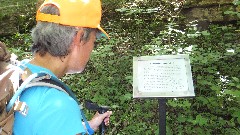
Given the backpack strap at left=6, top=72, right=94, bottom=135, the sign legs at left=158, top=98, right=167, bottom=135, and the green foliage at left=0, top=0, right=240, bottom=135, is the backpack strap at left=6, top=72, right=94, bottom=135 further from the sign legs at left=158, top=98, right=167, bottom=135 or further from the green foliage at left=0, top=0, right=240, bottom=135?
the green foliage at left=0, top=0, right=240, bottom=135

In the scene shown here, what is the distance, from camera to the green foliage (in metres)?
4.24

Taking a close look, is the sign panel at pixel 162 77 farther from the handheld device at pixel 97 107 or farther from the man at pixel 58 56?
the man at pixel 58 56

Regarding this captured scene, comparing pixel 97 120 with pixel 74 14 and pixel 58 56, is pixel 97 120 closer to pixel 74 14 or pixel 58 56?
pixel 58 56

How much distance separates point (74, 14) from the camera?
1.63m

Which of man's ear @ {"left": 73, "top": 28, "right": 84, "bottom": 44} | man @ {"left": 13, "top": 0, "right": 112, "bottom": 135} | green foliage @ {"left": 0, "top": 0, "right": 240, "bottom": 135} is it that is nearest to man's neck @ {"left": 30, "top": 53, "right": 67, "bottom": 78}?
man @ {"left": 13, "top": 0, "right": 112, "bottom": 135}

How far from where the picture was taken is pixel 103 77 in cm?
545

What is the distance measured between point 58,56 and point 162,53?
3814 millimetres

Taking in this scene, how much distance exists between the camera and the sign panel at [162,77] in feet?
10.5

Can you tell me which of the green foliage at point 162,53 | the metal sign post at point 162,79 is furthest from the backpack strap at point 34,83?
the green foliage at point 162,53

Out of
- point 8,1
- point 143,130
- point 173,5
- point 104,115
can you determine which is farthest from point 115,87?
point 8,1

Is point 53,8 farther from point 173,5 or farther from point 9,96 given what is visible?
point 173,5

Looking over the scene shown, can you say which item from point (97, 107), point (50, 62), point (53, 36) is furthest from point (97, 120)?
point (53, 36)

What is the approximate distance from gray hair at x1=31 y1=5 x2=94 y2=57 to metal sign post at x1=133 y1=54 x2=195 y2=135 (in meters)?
1.66

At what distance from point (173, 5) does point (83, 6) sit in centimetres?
715
